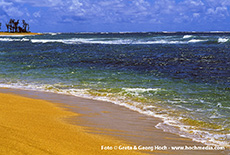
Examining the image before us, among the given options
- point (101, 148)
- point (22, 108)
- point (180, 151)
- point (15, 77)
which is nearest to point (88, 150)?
point (101, 148)

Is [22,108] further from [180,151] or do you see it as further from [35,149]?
[180,151]

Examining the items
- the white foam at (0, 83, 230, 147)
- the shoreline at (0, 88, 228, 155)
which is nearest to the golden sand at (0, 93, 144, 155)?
the shoreline at (0, 88, 228, 155)

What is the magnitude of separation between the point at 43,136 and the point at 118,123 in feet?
6.76

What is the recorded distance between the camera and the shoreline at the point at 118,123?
203 inches

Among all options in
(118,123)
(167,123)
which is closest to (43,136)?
(118,123)

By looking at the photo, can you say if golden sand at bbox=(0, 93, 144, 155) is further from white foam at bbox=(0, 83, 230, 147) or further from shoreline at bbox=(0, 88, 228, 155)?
white foam at bbox=(0, 83, 230, 147)

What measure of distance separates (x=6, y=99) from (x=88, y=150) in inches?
193

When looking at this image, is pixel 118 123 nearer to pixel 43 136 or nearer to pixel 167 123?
pixel 167 123

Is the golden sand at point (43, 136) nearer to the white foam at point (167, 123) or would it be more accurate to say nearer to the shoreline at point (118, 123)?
the shoreline at point (118, 123)

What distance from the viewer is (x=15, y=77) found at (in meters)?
14.4

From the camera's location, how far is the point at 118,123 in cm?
631

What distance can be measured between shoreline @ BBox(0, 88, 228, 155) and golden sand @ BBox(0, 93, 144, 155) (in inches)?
11.7

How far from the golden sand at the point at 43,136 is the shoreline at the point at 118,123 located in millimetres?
297

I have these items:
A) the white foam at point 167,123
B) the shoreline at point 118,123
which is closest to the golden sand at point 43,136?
the shoreline at point 118,123
